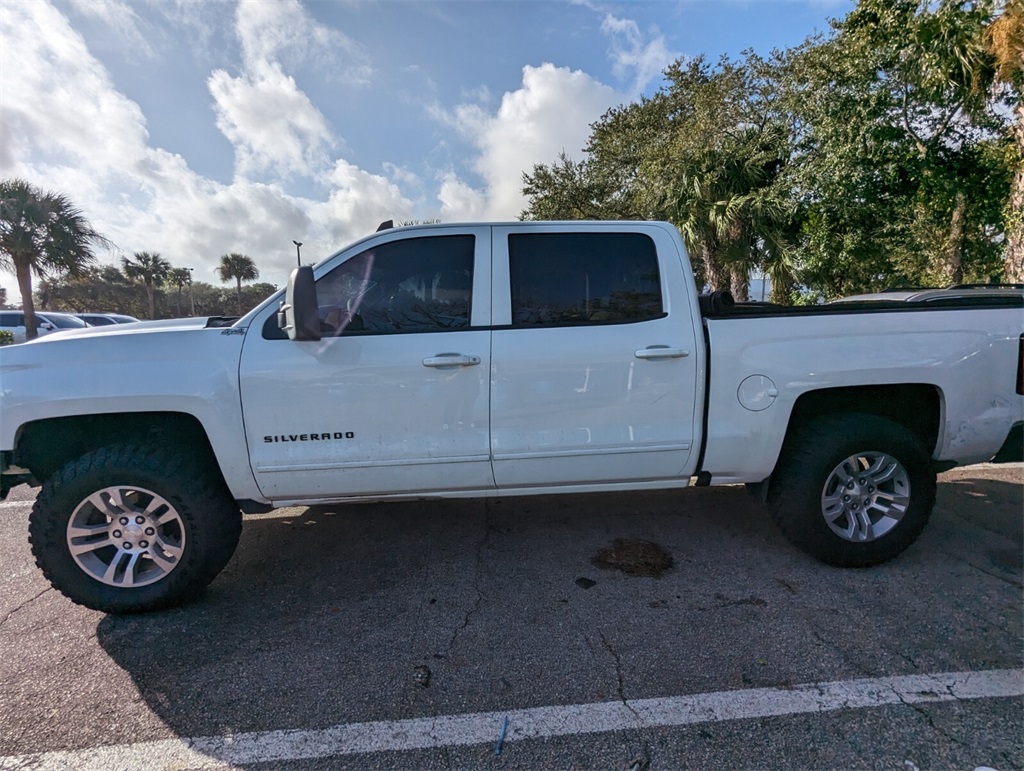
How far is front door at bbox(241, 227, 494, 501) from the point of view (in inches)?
106

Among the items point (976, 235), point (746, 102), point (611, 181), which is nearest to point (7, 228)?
point (611, 181)

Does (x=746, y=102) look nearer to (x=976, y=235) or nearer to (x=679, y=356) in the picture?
(x=976, y=235)

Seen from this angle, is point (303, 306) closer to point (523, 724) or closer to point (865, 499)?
point (523, 724)

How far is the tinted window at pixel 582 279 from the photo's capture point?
9.49 feet

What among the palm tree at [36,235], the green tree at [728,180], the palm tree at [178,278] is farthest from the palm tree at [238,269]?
the green tree at [728,180]

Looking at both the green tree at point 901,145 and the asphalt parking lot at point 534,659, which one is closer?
the asphalt parking lot at point 534,659

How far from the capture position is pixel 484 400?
109 inches

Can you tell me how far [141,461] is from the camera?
2.65m

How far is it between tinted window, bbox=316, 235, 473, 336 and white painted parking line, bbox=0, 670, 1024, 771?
182 centimetres

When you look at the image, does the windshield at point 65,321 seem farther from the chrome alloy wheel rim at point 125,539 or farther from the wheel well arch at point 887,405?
the wheel well arch at point 887,405

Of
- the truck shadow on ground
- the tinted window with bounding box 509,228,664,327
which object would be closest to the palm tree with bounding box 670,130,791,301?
the truck shadow on ground

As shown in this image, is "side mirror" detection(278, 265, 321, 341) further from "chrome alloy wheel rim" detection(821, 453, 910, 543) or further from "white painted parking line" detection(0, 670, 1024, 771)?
"chrome alloy wheel rim" detection(821, 453, 910, 543)

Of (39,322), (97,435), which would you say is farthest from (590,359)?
(39,322)

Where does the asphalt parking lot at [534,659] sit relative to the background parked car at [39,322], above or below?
below
